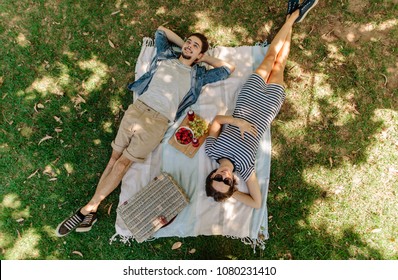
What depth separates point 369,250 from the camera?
593 centimetres

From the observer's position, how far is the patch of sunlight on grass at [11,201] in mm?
6067

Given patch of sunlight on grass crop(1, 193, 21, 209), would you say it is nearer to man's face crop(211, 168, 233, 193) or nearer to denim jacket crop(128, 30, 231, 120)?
→ denim jacket crop(128, 30, 231, 120)

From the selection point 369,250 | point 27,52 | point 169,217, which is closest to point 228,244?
point 169,217

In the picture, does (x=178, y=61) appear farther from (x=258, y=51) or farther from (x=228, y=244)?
(x=228, y=244)

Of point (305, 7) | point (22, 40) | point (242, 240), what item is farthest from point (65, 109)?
point (305, 7)

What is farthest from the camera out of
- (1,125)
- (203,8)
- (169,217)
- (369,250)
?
(203,8)

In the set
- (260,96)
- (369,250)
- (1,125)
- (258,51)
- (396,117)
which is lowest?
(369,250)

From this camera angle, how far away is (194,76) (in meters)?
6.03

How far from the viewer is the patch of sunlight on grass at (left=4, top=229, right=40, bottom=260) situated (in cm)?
600

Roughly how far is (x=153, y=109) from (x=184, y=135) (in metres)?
0.77

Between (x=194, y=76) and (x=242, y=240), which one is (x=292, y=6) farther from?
(x=242, y=240)

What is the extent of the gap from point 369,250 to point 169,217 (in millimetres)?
3960

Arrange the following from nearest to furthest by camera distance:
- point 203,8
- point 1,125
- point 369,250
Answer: point 369,250
point 1,125
point 203,8

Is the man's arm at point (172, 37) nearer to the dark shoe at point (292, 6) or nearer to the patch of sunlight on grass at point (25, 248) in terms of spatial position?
the dark shoe at point (292, 6)
